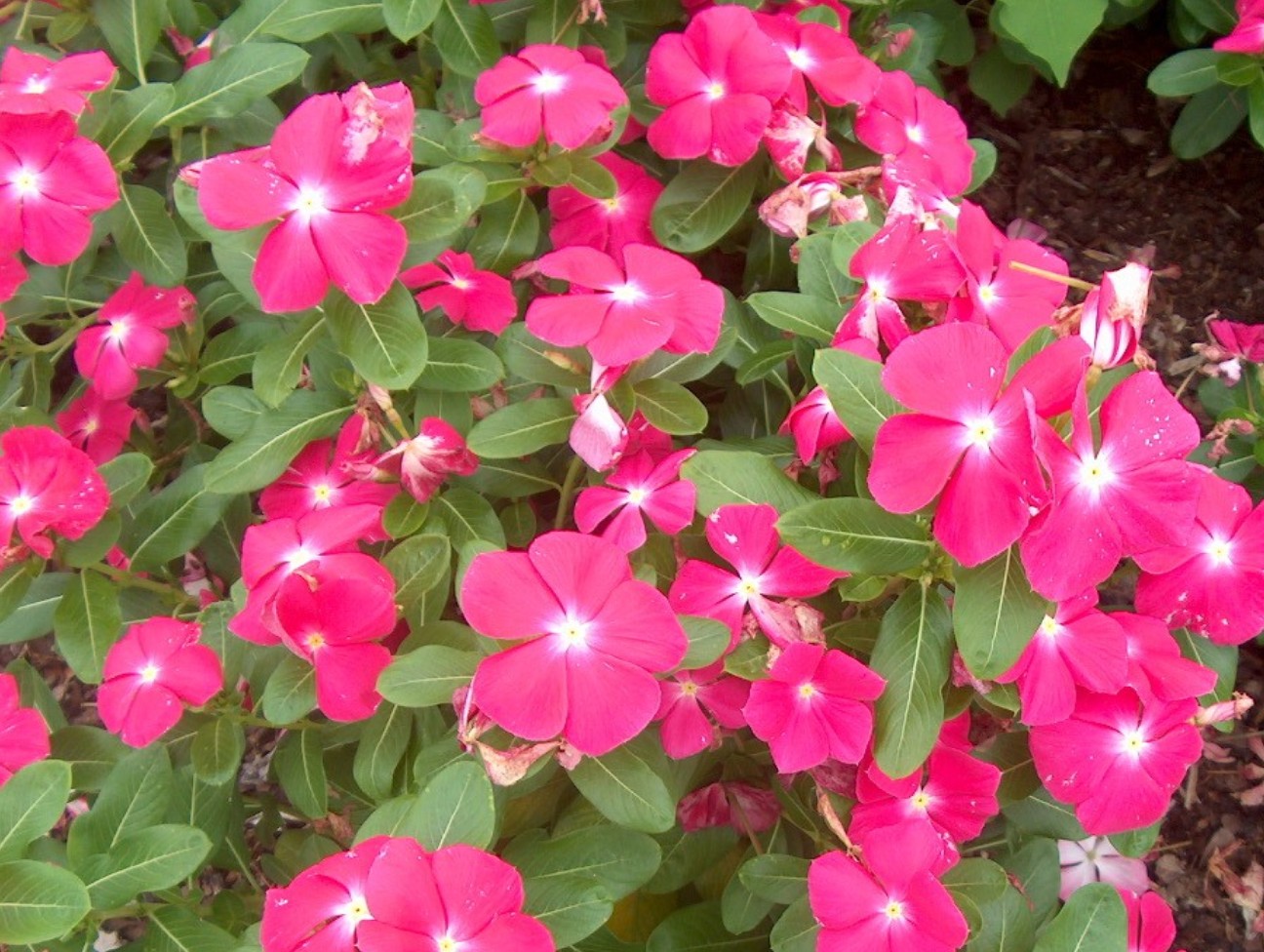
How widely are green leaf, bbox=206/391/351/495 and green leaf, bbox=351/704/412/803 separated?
293 millimetres

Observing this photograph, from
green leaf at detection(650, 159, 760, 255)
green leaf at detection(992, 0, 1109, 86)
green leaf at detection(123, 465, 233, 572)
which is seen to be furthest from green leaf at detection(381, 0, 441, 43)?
green leaf at detection(992, 0, 1109, 86)

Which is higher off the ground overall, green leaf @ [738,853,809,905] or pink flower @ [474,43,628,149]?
pink flower @ [474,43,628,149]

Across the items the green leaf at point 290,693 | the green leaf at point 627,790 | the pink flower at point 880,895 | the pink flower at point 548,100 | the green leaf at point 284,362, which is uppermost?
the pink flower at point 548,100

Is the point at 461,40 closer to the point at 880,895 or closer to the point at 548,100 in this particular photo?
the point at 548,100

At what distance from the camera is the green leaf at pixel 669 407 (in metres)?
1.19

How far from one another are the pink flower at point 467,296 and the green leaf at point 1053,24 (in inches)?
39.3

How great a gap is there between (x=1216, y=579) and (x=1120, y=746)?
0.19m

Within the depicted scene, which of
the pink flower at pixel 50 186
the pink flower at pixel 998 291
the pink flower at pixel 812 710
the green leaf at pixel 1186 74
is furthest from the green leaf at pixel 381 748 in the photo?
the green leaf at pixel 1186 74

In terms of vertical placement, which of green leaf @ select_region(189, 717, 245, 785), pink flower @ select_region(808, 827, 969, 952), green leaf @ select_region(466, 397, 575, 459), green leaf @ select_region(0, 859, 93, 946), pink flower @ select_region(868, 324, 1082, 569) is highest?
pink flower @ select_region(868, 324, 1082, 569)

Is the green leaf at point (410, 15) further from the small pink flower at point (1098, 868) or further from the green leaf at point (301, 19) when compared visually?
the small pink flower at point (1098, 868)

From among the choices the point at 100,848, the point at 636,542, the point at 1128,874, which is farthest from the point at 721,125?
the point at 1128,874

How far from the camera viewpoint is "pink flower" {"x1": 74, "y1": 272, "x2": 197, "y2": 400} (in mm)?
1441

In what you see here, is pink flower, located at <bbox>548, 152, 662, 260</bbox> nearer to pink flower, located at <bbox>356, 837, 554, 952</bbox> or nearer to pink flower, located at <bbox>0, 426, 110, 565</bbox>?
pink flower, located at <bbox>0, 426, 110, 565</bbox>

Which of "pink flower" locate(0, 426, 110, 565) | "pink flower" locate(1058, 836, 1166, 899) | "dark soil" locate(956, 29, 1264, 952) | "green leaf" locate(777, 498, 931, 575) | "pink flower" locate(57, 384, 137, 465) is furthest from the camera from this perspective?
"dark soil" locate(956, 29, 1264, 952)
